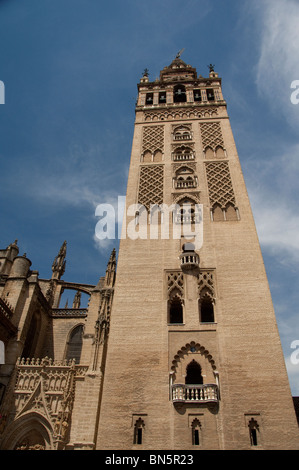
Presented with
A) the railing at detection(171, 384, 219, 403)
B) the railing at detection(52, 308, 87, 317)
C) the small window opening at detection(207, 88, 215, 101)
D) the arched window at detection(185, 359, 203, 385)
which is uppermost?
the small window opening at detection(207, 88, 215, 101)

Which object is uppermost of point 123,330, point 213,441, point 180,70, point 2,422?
point 180,70

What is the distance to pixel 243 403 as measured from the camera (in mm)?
10938

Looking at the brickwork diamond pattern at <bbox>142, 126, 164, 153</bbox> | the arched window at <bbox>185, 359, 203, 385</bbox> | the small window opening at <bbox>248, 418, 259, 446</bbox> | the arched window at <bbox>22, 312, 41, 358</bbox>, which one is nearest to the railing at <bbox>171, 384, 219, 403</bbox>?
the arched window at <bbox>185, 359, 203, 385</bbox>

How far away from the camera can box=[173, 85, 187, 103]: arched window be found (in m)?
25.6

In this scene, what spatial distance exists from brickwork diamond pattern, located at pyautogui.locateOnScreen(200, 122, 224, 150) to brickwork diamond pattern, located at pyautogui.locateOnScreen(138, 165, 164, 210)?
131 inches

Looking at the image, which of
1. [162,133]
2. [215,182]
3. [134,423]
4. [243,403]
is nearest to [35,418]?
[134,423]

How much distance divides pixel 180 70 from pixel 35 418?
2620 centimetres

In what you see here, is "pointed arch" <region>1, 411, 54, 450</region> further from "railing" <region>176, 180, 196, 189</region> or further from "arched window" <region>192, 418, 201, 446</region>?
"railing" <region>176, 180, 196, 189</region>

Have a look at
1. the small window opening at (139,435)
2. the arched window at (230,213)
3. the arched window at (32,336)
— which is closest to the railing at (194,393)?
the small window opening at (139,435)

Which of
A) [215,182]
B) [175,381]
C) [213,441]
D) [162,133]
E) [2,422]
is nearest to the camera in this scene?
[213,441]

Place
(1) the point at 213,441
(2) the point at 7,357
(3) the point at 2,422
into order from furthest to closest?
1. (2) the point at 7,357
2. (3) the point at 2,422
3. (1) the point at 213,441

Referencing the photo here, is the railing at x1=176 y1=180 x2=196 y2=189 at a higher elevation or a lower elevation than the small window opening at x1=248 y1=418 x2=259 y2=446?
higher

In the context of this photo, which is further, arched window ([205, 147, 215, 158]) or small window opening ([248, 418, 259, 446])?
arched window ([205, 147, 215, 158])

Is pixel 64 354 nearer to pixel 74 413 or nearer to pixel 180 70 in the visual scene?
pixel 74 413
